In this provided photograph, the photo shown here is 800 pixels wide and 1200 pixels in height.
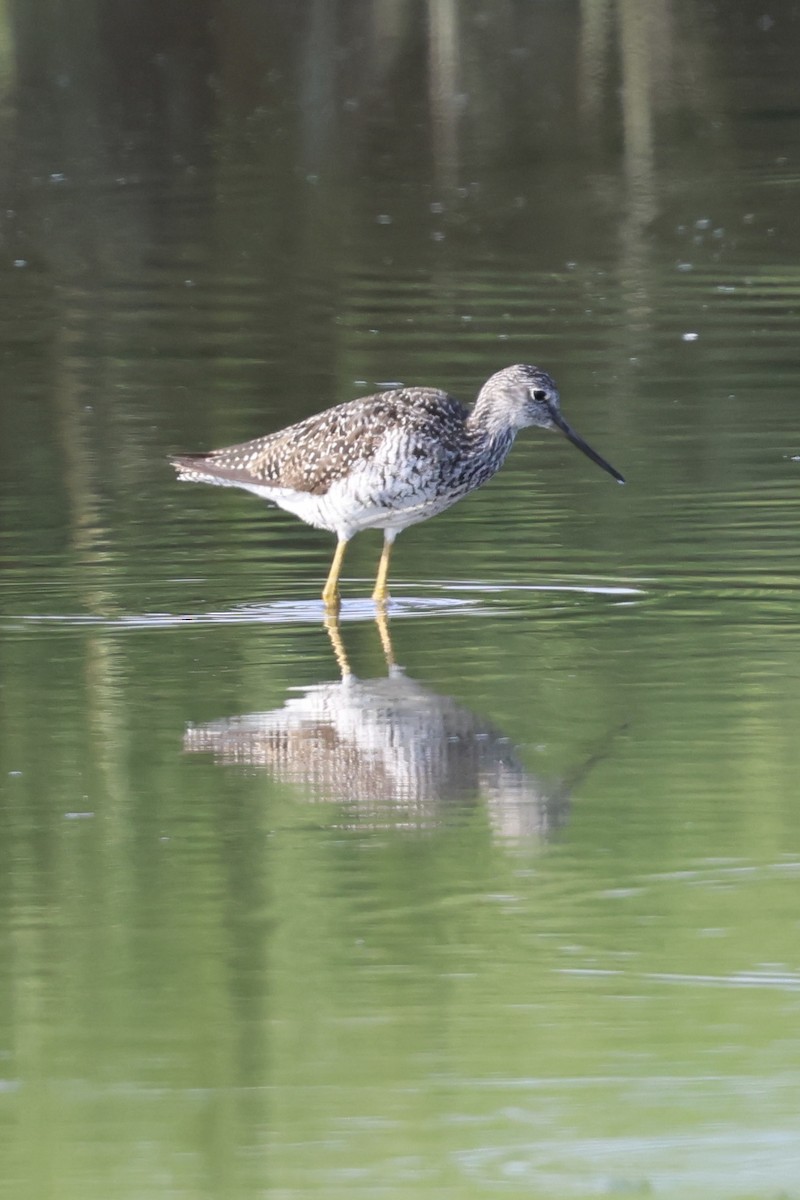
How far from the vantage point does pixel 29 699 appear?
1012 cm

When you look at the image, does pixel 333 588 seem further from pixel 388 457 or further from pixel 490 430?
pixel 490 430

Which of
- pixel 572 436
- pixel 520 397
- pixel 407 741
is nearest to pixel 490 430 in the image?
pixel 520 397

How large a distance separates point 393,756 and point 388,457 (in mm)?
2998

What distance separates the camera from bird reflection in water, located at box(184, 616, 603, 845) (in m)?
8.40

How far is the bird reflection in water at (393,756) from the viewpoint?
8.40 m

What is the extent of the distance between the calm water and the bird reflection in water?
0.08 feet

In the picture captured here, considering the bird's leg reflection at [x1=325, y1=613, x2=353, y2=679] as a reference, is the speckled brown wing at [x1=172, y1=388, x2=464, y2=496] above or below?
above

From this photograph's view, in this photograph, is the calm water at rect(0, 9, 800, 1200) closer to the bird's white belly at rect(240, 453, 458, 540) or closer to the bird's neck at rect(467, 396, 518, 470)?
the bird's white belly at rect(240, 453, 458, 540)

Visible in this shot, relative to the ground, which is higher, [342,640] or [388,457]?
[388,457]

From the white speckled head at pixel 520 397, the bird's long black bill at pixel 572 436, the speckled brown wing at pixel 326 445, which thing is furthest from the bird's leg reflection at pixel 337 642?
the bird's long black bill at pixel 572 436

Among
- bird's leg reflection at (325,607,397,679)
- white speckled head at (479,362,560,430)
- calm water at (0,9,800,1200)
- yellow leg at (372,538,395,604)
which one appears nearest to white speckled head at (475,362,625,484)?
white speckled head at (479,362,560,430)

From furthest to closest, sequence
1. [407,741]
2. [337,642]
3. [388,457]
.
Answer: [388,457], [337,642], [407,741]

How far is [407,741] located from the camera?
366 inches

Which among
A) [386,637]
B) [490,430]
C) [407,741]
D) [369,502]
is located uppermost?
[490,430]
